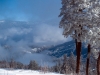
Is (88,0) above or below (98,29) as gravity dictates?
above

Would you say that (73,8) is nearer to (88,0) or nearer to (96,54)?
(88,0)

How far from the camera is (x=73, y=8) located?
2317cm

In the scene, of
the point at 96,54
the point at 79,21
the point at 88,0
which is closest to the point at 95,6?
the point at 88,0

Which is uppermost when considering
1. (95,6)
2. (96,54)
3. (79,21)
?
(95,6)

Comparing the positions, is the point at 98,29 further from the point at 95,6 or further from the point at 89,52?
the point at 89,52

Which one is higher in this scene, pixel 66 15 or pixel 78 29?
pixel 66 15

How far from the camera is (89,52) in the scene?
30047mm

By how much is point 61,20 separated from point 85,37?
9.95 ft

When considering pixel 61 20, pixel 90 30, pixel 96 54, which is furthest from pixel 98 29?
pixel 96 54

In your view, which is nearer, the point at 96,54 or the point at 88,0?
the point at 88,0

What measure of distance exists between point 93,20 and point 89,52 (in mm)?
7573

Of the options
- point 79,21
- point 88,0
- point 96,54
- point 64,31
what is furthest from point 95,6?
point 96,54

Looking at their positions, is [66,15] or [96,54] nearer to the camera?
[66,15]

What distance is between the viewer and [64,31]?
23859 mm
